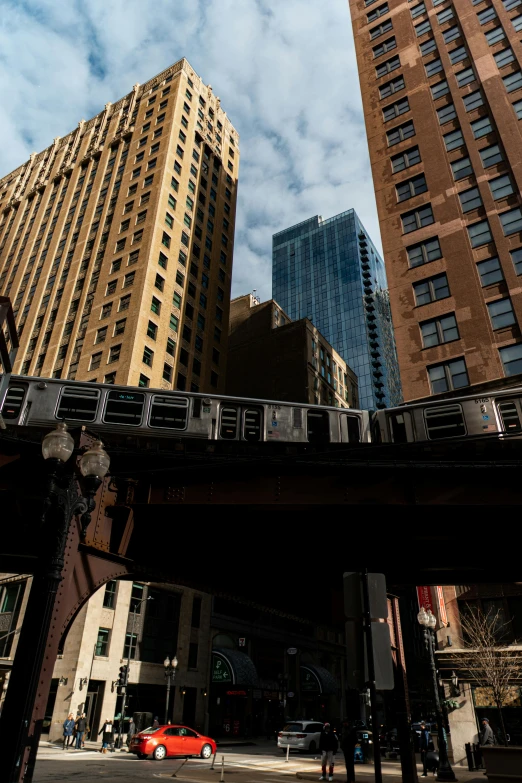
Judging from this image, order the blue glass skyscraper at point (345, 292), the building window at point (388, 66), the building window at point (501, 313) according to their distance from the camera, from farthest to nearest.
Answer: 1. the blue glass skyscraper at point (345, 292)
2. the building window at point (388, 66)
3. the building window at point (501, 313)

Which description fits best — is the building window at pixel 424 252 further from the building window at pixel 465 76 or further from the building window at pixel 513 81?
the building window at pixel 465 76

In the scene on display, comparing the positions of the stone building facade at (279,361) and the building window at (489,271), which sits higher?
the stone building facade at (279,361)

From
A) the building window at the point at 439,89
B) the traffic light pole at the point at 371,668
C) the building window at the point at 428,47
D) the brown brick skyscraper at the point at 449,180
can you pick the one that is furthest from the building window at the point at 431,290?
the traffic light pole at the point at 371,668

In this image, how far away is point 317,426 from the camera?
2306cm

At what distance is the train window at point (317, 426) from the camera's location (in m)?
22.9

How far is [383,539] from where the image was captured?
16062 mm

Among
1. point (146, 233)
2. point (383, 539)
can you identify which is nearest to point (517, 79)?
point (146, 233)

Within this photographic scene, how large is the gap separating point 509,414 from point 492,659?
13.3m

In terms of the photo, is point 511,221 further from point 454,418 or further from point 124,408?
point 124,408

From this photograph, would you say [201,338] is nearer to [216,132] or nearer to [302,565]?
[216,132]

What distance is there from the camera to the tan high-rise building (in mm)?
55719

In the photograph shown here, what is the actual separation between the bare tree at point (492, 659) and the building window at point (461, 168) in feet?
103

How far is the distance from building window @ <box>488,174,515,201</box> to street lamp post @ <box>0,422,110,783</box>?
126 feet

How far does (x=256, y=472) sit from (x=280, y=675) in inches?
1673
